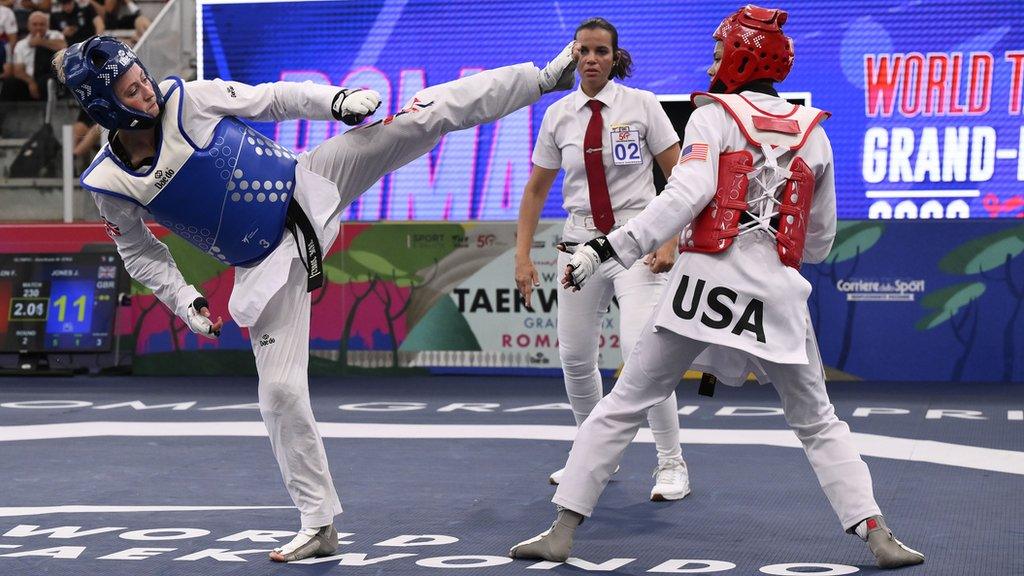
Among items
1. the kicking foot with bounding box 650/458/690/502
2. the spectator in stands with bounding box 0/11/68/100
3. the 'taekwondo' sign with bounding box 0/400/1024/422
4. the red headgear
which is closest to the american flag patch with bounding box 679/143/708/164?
the red headgear

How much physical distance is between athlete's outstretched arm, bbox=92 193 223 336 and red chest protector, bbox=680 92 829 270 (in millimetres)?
1607

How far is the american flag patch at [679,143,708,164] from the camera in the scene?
149 inches

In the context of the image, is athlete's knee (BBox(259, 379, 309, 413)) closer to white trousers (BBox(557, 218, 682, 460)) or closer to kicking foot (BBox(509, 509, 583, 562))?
kicking foot (BBox(509, 509, 583, 562))

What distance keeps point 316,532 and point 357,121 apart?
1.33 m

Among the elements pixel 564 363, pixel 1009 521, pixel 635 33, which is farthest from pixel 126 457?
pixel 635 33

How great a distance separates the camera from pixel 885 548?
3764 mm

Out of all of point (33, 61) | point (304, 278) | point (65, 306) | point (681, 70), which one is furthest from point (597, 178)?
point (33, 61)

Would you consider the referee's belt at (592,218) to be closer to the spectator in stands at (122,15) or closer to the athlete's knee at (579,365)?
the athlete's knee at (579,365)

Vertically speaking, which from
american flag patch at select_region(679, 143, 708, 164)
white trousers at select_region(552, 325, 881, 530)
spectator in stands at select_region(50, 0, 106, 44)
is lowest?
white trousers at select_region(552, 325, 881, 530)

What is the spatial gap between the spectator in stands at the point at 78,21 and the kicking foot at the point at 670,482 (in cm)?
1121

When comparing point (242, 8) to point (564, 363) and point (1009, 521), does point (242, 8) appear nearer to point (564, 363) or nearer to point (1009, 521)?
point (564, 363)

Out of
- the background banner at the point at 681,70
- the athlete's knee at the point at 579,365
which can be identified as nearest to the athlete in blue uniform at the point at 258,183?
the athlete's knee at the point at 579,365

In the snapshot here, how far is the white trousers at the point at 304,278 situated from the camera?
4.04m

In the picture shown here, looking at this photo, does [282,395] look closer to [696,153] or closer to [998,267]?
[696,153]
